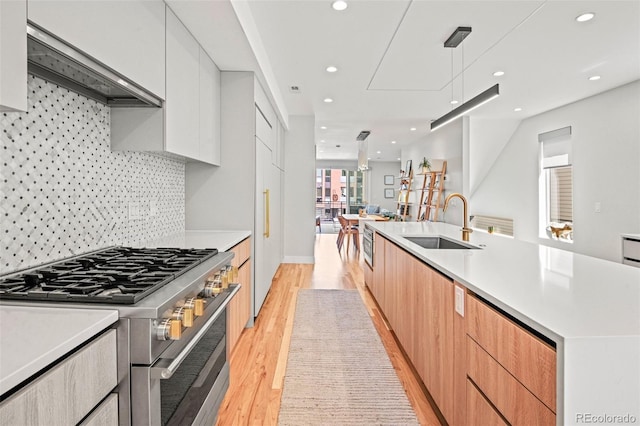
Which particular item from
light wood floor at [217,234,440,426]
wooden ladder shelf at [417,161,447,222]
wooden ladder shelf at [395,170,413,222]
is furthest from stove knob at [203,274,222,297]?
wooden ladder shelf at [395,170,413,222]

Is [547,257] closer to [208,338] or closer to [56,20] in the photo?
[208,338]

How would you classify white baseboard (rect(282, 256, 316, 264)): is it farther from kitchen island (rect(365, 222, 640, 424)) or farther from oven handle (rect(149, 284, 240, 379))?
oven handle (rect(149, 284, 240, 379))

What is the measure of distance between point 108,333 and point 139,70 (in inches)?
51.5

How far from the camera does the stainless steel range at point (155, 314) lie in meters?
0.99

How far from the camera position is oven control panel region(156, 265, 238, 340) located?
106 centimetres

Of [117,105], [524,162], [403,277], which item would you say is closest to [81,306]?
[117,105]

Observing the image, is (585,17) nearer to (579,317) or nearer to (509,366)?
(579,317)

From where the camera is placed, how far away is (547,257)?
1915 millimetres

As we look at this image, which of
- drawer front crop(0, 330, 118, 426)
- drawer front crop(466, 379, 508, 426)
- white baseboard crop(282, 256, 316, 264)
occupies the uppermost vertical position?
drawer front crop(0, 330, 118, 426)

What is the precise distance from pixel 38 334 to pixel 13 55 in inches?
28.1

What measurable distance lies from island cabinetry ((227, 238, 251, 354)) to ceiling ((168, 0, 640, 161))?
162 cm

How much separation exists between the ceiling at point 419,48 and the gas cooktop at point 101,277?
1.54m

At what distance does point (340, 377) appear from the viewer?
2.30 meters
